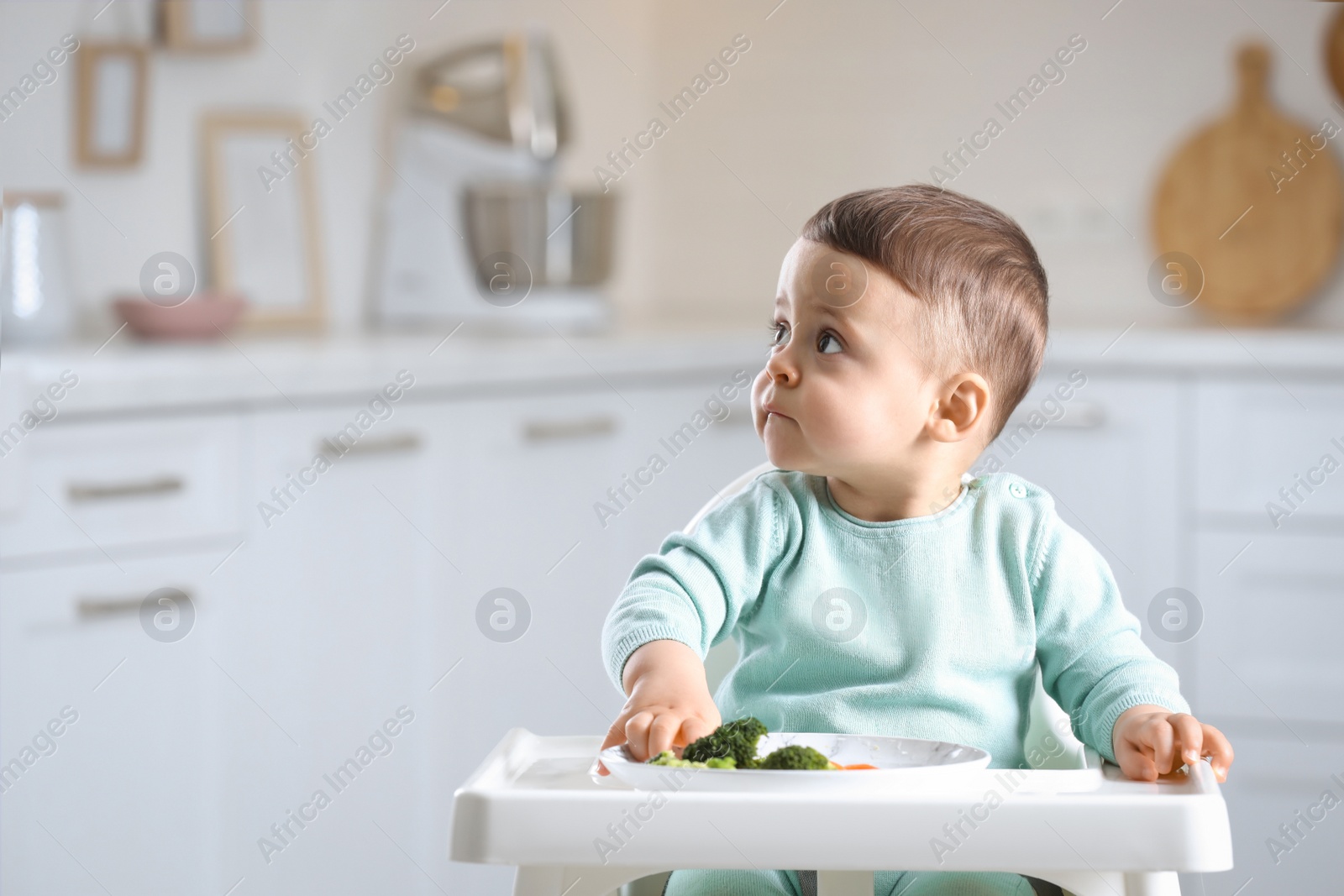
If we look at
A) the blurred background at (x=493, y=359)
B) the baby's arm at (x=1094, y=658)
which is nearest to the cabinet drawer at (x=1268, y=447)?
the blurred background at (x=493, y=359)

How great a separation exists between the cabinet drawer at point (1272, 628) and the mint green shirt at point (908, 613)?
1.32 meters

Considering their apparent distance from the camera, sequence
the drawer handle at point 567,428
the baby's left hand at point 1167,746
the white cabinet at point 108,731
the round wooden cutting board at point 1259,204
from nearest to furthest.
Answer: the baby's left hand at point 1167,746 < the white cabinet at point 108,731 < the drawer handle at point 567,428 < the round wooden cutting board at point 1259,204

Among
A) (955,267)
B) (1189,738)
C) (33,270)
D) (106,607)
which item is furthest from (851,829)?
(33,270)

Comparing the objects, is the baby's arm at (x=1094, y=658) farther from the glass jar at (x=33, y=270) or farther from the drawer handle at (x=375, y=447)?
the glass jar at (x=33, y=270)

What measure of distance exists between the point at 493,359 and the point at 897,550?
3.64ft

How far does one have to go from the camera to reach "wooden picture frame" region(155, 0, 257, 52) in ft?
7.64

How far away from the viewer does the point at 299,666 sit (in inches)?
72.5

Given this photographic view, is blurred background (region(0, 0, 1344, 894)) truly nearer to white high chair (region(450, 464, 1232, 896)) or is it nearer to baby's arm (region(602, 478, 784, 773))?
baby's arm (region(602, 478, 784, 773))

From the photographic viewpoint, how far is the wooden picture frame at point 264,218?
2.42 m

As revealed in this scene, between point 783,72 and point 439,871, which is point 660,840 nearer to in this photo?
point 439,871

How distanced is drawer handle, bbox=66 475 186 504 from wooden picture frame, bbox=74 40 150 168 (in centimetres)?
80

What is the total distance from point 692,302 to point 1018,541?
2228 millimetres

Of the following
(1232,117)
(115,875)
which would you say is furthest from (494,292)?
(1232,117)

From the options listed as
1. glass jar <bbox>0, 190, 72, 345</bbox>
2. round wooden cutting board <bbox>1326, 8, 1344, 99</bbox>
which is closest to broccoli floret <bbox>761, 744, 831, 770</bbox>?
glass jar <bbox>0, 190, 72, 345</bbox>
